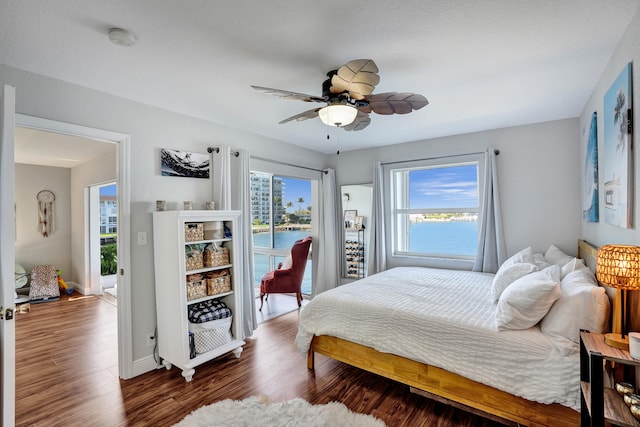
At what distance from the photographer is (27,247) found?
18.1 feet

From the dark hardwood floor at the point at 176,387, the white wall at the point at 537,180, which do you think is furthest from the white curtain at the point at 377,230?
the dark hardwood floor at the point at 176,387

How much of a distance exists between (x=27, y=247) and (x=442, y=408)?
7143mm

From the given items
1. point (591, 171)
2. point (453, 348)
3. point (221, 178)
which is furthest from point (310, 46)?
point (591, 171)

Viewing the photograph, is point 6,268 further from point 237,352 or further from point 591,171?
point 591,171

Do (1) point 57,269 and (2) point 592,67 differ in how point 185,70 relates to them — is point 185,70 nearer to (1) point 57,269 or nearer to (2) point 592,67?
(2) point 592,67

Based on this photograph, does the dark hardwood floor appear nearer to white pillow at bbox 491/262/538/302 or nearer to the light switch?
white pillow at bbox 491/262/538/302

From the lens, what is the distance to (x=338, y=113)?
79.8 inches

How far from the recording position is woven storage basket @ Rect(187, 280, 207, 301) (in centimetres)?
279

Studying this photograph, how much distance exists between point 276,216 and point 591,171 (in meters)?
4.64

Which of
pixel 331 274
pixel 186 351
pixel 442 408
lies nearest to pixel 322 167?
pixel 331 274


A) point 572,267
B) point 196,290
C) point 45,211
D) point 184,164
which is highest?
point 184,164

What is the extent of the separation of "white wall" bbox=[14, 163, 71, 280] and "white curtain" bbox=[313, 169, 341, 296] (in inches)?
199

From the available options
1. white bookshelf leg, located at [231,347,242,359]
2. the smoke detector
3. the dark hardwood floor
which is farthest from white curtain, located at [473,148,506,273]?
the smoke detector

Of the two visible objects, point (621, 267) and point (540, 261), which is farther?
point (540, 261)
